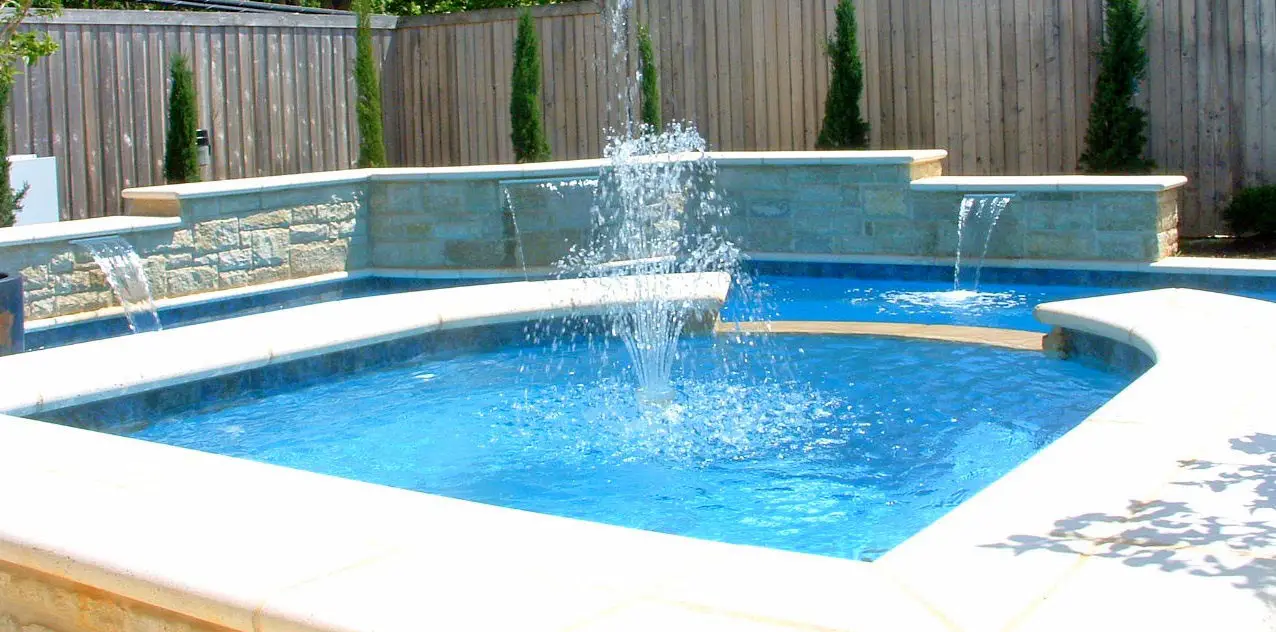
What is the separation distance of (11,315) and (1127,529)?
6.06m

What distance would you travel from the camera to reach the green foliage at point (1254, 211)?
10664 mm

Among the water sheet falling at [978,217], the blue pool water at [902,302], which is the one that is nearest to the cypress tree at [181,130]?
the blue pool water at [902,302]

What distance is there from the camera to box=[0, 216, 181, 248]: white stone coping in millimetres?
8695

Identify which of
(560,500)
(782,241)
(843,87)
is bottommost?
(560,500)

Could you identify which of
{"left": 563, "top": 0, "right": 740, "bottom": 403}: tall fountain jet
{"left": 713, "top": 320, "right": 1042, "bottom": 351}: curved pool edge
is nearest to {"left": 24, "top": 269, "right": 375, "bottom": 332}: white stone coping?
{"left": 563, "top": 0, "right": 740, "bottom": 403}: tall fountain jet

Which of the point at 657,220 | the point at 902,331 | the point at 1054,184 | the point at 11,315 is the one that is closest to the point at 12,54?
the point at 11,315

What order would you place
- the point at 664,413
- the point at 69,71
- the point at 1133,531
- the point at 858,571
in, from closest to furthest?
the point at 858,571
the point at 1133,531
the point at 664,413
the point at 69,71

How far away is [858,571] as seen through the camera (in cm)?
329

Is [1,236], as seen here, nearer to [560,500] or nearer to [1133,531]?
[560,500]

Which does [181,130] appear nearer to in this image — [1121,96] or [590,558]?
[1121,96]

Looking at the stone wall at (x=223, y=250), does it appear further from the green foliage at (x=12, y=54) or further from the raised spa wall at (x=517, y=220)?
the green foliage at (x=12, y=54)

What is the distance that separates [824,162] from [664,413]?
4500 mm

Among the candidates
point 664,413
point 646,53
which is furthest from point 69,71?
point 664,413

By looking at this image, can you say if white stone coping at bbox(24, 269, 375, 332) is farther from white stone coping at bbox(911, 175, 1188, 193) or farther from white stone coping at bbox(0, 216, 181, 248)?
white stone coping at bbox(911, 175, 1188, 193)
